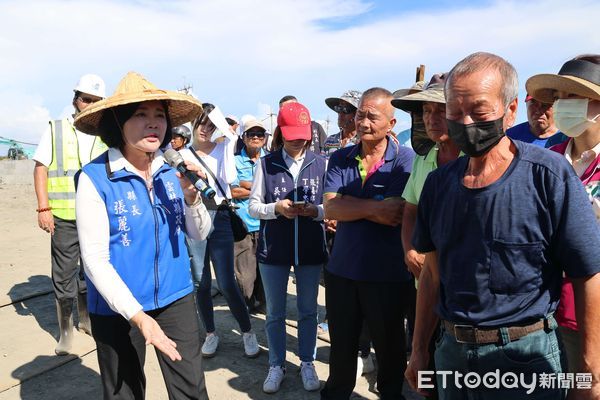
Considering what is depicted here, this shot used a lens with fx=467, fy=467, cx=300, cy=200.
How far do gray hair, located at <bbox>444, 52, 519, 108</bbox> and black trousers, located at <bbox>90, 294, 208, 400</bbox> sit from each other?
180 cm

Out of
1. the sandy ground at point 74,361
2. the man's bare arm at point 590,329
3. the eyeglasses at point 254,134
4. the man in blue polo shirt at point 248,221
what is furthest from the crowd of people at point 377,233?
the eyeglasses at point 254,134

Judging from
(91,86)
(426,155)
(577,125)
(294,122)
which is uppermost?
(91,86)

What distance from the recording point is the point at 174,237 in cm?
252

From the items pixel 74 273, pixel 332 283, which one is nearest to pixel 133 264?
pixel 332 283

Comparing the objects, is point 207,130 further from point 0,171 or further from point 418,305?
point 0,171

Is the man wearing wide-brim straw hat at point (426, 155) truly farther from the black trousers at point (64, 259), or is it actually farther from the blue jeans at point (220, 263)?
the black trousers at point (64, 259)

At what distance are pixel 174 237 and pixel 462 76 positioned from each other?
1.65 metres

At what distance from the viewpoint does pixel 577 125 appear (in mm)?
2223

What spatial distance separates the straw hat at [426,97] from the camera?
2.46m

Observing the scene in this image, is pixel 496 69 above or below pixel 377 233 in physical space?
above

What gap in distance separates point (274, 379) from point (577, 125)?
Result: 8.71 feet

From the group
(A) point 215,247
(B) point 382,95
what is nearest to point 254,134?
(A) point 215,247

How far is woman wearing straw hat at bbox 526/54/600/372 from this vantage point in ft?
6.78

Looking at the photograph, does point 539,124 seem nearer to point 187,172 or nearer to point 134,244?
point 187,172
